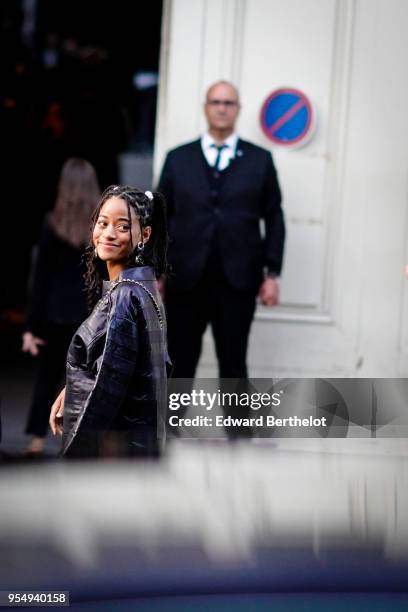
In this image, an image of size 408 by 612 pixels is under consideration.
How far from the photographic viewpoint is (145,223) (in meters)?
3.54

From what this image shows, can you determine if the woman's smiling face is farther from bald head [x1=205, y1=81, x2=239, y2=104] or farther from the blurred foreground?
bald head [x1=205, y1=81, x2=239, y2=104]

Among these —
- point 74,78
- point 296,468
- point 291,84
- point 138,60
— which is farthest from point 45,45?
point 296,468

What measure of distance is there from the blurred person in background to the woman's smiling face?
2372 millimetres

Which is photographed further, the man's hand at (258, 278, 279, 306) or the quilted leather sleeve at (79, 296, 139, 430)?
the man's hand at (258, 278, 279, 306)

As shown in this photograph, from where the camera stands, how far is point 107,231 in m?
3.46

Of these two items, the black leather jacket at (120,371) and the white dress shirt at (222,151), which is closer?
the black leather jacket at (120,371)

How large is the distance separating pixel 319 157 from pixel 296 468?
67.4 inches

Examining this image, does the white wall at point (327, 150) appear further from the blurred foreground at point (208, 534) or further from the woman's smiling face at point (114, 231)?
the woman's smiling face at point (114, 231)

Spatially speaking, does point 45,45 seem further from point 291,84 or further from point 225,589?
point 225,589

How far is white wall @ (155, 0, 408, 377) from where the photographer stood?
6.33 metres

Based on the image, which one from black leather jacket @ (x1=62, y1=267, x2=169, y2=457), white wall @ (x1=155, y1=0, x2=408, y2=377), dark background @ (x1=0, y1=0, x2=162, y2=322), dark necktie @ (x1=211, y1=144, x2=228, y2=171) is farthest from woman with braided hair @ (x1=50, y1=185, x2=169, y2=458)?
dark background @ (x1=0, y1=0, x2=162, y2=322)

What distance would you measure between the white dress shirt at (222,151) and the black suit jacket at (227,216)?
3 cm

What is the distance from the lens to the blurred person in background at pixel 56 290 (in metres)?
5.86

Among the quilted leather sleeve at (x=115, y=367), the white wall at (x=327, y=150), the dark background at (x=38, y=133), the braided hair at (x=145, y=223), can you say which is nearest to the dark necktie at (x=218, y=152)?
the white wall at (x=327, y=150)
